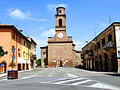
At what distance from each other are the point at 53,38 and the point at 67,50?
8.10 metres

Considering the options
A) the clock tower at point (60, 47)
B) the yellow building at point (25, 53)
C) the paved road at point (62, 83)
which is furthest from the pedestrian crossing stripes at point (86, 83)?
the clock tower at point (60, 47)

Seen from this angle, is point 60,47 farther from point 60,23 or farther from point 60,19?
point 60,19

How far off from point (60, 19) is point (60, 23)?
182cm

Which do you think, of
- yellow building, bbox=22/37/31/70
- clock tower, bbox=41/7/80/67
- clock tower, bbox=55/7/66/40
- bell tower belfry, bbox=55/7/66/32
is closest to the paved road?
yellow building, bbox=22/37/31/70

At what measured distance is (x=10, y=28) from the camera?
30.2m

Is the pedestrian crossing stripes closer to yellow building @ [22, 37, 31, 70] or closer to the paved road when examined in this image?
the paved road

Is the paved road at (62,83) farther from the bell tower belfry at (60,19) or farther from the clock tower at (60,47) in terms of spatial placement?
the bell tower belfry at (60,19)

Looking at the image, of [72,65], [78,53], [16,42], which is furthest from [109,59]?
[78,53]

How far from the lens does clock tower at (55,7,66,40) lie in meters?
70.9

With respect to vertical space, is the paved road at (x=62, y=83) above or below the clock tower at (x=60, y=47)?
below

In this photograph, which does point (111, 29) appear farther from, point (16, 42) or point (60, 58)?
point (60, 58)

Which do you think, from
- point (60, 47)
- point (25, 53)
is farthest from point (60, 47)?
point (25, 53)

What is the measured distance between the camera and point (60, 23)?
72.6 m

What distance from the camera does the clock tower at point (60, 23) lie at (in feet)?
233
